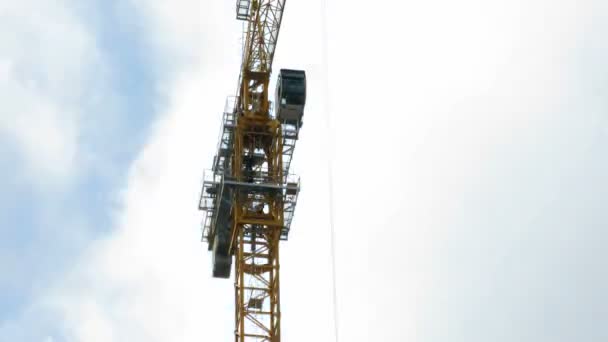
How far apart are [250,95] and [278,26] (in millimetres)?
3882

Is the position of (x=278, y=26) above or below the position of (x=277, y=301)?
above

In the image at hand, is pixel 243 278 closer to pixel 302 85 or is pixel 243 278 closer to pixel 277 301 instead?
pixel 277 301

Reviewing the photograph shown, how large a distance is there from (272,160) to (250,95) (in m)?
3.89

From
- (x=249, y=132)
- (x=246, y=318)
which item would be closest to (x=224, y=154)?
(x=249, y=132)

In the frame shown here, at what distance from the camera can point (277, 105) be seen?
114500 millimetres

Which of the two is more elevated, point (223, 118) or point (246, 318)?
point (223, 118)

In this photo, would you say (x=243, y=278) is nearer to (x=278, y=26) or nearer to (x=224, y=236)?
(x=224, y=236)

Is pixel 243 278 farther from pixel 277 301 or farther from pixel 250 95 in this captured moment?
pixel 250 95

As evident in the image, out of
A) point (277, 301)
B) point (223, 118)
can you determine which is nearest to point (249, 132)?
point (223, 118)

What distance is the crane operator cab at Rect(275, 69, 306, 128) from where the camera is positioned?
Result: 4481 inches

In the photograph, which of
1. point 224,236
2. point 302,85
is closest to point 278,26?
point 302,85

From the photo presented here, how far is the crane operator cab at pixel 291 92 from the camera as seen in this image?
373ft

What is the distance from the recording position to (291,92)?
373ft

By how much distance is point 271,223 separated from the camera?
113312 millimetres
